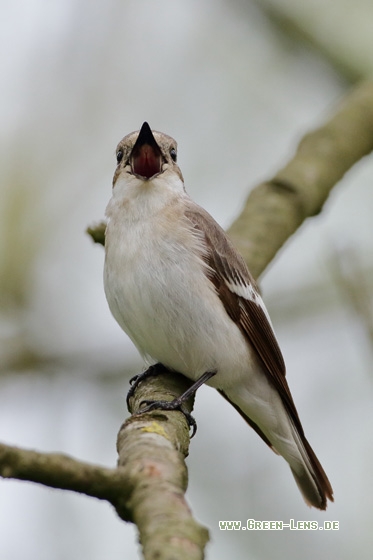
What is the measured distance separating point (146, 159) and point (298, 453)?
2.19 meters

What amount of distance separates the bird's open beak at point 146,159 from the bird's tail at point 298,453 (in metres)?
1.53

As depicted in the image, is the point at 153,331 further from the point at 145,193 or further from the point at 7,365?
the point at 7,365

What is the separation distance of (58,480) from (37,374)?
4334 millimetres

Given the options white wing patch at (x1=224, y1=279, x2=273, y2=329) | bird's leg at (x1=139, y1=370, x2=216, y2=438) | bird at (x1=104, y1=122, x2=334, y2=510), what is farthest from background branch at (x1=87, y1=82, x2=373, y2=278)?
bird's leg at (x1=139, y1=370, x2=216, y2=438)

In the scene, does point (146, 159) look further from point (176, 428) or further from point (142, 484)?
point (142, 484)

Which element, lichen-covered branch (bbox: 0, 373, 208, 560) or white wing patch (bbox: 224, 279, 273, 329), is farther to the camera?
white wing patch (bbox: 224, 279, 273, 329)

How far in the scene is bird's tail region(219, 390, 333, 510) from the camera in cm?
545

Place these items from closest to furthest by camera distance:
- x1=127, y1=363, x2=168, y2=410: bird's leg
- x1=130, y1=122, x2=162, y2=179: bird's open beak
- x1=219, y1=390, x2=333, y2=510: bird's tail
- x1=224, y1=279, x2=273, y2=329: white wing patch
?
x1=127, y1=363, x2=168, y2=410: bird's leg < x1=224, y1=279, x2=273, y2=329: white wing patch < x1=130, y1=122, x2=162, y2=179: bird's open beak < x1=219, y1=390, x2=333, y2=510: bird's tail

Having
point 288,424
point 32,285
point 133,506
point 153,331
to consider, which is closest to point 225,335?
point 153,331

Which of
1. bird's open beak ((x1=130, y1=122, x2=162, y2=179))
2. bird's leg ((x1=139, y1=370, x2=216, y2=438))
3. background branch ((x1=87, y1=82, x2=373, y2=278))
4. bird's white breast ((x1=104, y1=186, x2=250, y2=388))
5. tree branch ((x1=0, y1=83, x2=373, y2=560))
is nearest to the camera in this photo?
tree branch ((x1=0, y1=83, x2=373, y2=560))

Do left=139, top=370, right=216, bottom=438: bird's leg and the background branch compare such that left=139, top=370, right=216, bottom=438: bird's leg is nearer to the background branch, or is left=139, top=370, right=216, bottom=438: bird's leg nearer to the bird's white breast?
the bird's white breast

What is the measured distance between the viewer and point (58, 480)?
263 centimetres

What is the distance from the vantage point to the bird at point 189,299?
4762 mm

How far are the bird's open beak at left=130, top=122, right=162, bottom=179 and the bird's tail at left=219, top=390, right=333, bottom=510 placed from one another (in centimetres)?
153
